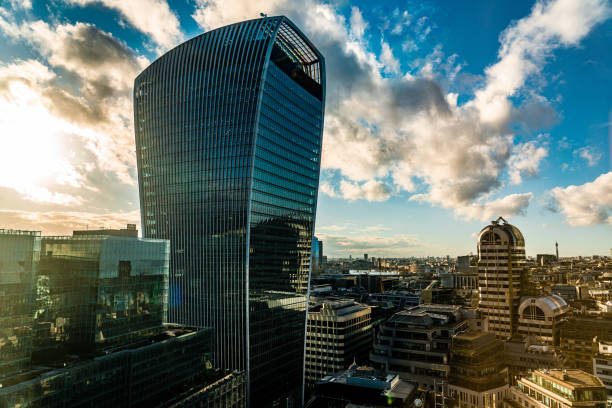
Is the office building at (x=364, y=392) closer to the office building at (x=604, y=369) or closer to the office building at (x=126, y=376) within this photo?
the office building at (x=126, y=376)

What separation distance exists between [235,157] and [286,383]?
8022cm

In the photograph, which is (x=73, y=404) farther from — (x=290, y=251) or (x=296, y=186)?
(x=296, y=186)

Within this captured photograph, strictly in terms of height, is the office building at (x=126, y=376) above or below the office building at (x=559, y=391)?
above

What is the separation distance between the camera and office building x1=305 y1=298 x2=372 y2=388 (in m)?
153

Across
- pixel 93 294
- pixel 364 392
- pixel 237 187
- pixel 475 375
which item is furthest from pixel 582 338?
pixel 93 294

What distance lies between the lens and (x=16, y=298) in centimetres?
6631

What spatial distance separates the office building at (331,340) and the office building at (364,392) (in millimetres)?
66072

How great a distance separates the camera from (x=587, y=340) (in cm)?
15938

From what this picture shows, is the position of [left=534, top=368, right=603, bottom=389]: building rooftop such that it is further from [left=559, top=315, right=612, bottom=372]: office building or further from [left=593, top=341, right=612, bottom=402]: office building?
[left=559, top=315, right=612, bottom=372]: office building

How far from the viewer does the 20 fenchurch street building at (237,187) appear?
124125mm

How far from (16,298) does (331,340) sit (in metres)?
112

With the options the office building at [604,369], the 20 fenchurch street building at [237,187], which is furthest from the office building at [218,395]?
the office building at [604,369]

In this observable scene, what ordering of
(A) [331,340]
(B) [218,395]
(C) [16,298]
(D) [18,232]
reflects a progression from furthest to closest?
1. (A) [331,340]
2. (B) [218,395]
3. (D) [18,232]
4. (C) [16,298]

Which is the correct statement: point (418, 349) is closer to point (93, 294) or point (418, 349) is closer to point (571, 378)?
point (571, 378)
